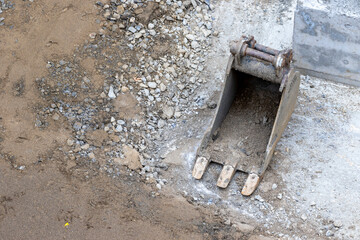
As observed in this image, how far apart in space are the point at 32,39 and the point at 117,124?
5.22 ft

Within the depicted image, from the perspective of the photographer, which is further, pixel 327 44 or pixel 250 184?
pixel 327 44

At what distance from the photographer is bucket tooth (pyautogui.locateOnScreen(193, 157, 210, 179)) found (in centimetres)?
572

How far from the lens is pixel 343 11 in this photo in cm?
757

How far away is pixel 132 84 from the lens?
6.50 metres

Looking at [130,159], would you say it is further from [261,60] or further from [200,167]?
[261,60]

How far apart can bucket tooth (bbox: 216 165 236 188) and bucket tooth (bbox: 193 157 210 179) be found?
7.4 inches

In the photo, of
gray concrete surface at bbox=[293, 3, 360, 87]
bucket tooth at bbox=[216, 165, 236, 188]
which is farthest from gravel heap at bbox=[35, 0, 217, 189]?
gray concrete surface at bbox=[293, 3, 360, 87]

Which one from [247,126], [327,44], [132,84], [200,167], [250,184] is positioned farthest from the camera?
[327,44]

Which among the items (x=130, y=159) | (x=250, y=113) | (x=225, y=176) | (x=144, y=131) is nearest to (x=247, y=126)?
(x=250, y=113)

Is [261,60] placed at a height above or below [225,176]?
above

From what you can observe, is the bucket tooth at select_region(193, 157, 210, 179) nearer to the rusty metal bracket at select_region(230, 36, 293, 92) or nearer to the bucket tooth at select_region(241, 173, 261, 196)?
the bucket tooth at select_region(241, 173, 261, 196)

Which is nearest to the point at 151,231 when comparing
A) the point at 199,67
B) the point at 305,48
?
the point at 199,67

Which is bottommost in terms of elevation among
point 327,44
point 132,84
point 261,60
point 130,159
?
point 130,159

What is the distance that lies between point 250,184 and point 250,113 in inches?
37.7
